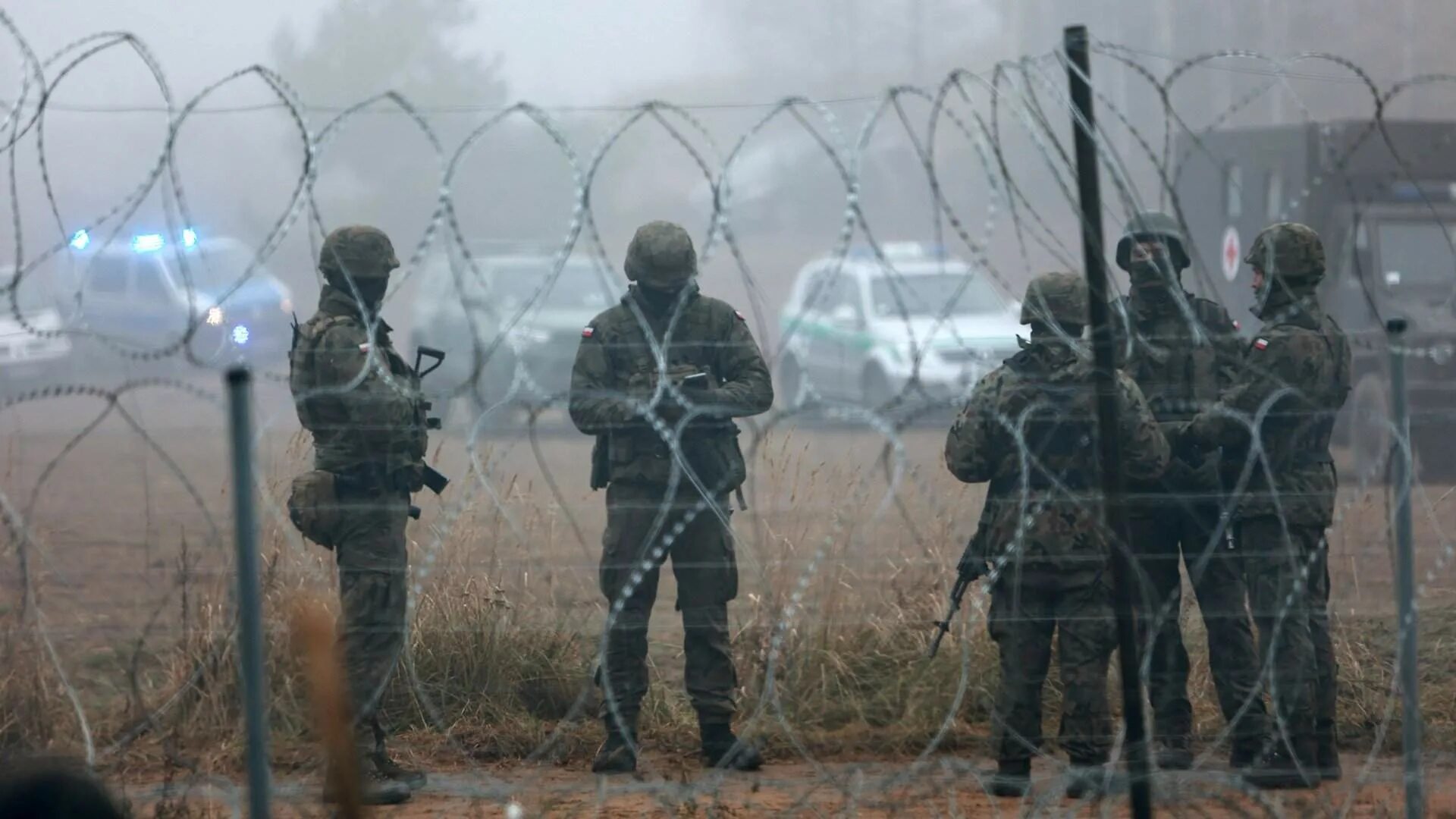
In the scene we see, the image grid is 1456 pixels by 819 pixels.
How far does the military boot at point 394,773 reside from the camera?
4.36 meters

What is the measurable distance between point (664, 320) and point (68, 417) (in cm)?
737

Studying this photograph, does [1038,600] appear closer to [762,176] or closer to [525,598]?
[525,598]

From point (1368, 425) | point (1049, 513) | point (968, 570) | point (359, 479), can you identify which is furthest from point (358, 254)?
point (1368, 425)

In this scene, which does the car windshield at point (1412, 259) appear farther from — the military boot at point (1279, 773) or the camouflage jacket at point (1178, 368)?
the military boot at point (1279, 773)

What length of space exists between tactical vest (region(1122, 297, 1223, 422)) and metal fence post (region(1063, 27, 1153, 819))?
146cm

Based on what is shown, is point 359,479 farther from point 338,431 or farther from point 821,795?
point 821,795

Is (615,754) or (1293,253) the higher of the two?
(1293,253)

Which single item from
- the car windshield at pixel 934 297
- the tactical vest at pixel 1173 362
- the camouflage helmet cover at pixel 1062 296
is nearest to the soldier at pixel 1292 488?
the tactical vest at pixel 1173 362

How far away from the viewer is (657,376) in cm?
457

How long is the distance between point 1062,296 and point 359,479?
185 centimetres

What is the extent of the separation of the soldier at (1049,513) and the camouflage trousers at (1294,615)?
439mm

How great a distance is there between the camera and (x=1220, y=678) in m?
4.60

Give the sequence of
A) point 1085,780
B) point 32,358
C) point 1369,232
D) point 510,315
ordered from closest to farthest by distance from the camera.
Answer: point 1085,780 < point 32,358 < point 1369,232 < point 510,315

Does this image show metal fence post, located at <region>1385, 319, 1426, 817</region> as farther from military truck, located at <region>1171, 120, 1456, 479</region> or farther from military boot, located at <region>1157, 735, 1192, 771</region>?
military truck, located at <region>1171, 120, 1456, 479</region>
